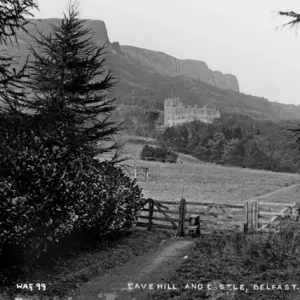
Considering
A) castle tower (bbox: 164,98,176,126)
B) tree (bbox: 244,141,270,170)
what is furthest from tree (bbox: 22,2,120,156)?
castle tower (bbox: 164,98,176,126)

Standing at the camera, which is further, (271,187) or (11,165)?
(271,187)

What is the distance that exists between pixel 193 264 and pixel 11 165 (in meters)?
5.43

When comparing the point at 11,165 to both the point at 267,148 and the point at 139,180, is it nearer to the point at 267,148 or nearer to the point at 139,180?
the point at 139,180

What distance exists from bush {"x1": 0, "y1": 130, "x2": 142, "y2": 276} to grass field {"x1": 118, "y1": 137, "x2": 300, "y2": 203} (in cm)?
1843

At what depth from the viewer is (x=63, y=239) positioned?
11953 millimetres

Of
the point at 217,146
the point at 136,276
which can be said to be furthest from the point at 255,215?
the point at 217,146

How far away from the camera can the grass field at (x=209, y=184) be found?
35.8m

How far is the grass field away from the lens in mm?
35812

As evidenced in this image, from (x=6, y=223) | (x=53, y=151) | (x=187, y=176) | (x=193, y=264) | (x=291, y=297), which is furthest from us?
(x=187, y=176)

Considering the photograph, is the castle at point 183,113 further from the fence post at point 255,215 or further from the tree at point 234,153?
the fence post at point 255,215

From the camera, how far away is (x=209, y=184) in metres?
48.4

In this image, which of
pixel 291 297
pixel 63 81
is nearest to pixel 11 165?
pixel 291 297

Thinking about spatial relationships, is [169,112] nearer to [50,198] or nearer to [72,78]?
[72,78]

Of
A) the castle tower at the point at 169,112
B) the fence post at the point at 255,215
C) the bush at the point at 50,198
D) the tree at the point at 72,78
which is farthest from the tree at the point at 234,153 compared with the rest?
the bush at the point at 50,198
